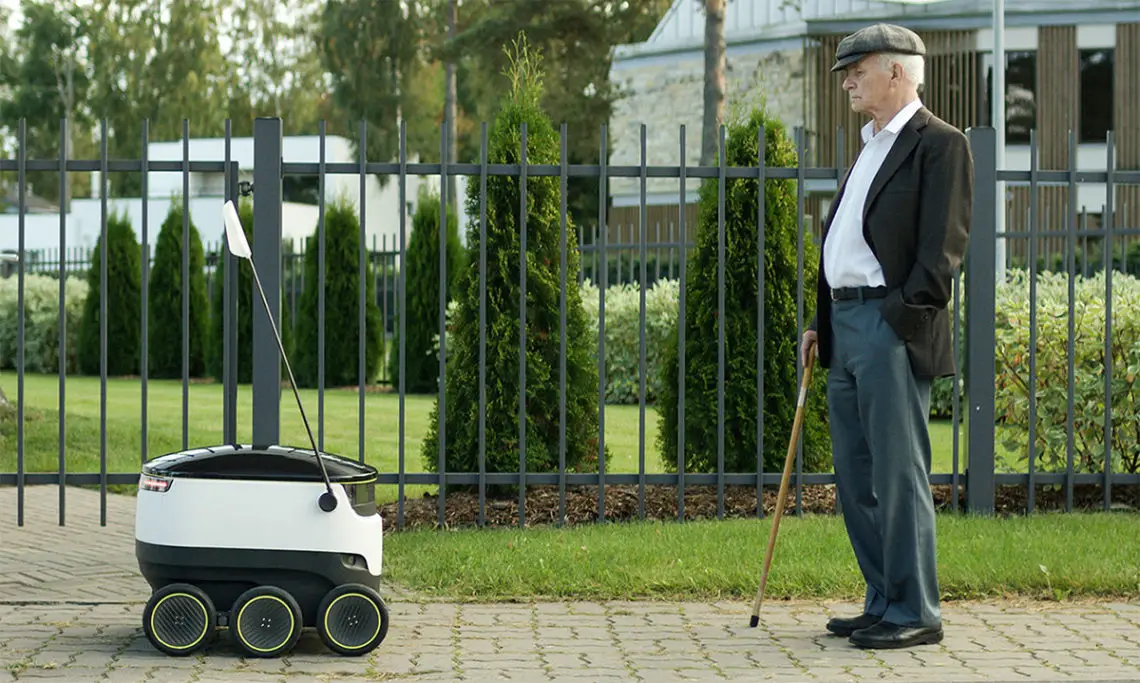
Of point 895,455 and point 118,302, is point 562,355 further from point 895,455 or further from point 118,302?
point 118,302

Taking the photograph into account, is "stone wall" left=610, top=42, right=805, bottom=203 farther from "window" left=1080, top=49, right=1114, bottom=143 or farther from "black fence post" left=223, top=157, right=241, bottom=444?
"black fence post" left=223, top=157, right=241, bottom=444

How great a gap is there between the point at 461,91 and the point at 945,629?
1752 inches

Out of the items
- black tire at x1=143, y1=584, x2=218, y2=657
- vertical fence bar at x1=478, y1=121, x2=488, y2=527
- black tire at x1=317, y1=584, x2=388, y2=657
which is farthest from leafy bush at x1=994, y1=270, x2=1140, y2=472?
black tire at x1=143, y1=584, x2=218, y2=657

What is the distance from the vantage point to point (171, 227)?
20953mm

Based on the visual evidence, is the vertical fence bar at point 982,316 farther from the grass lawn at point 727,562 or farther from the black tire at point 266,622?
the black tire at point 266,622

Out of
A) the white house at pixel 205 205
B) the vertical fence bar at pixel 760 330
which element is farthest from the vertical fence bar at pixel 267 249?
the white house at pixel 205 205

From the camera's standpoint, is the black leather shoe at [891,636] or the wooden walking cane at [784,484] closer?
the black leather shoe at [891,636]

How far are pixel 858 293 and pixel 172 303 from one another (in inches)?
674

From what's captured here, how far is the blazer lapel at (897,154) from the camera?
5.02 metres

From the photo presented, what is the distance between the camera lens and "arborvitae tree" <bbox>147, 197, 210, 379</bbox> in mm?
20750

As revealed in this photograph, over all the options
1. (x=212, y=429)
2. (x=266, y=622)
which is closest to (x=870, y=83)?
(x=266, y=622)

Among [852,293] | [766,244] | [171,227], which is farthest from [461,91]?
[852,293]

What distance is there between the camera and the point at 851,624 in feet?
17.0

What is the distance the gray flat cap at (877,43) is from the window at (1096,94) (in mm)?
22027
